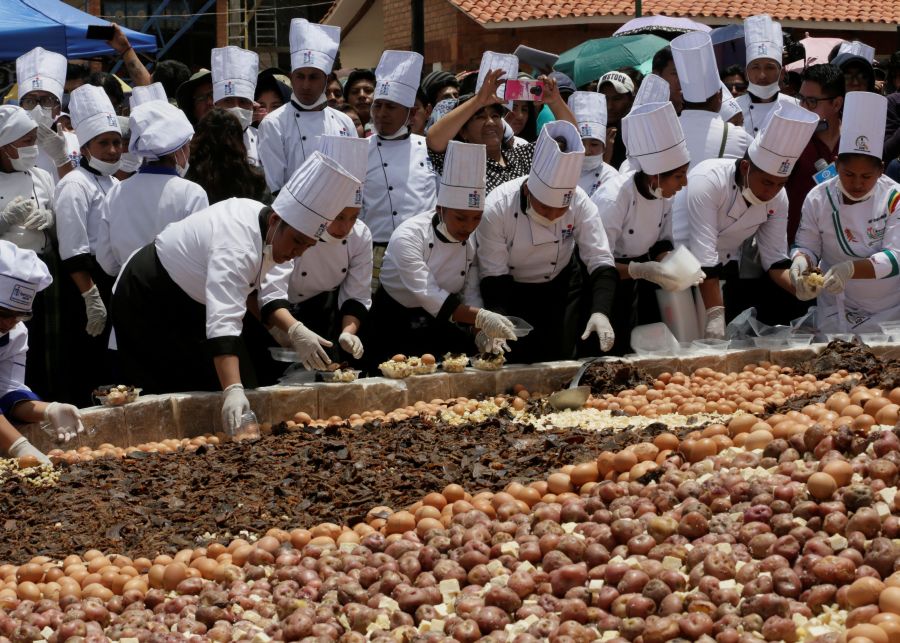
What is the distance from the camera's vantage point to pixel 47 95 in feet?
27.0

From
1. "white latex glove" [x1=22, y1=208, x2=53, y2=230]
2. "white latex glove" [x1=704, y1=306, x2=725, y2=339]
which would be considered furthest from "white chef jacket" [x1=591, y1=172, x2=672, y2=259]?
"white latex glove" [x1=22, y1=208, x2=53, y2=230]

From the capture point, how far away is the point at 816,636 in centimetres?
295

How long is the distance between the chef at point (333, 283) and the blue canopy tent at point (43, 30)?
5.93m

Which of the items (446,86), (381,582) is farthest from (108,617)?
(446,86)

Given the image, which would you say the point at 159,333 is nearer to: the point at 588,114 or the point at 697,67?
the point at 588,114

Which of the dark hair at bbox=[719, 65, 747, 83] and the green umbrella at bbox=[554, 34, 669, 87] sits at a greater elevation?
the green umbrella at bbox=[554, 34, 669, 87]

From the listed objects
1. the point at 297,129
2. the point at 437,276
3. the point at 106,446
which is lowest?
the point at 106,446

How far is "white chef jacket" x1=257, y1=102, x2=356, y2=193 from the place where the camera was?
7.52 metres

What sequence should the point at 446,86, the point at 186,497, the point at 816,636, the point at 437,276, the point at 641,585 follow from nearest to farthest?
the point at 816,636 < the point at 641,585 < the point at 186,497 < the point at 437,276 < the point at 446,86

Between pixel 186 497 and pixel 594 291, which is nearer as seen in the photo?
pixel 186 497

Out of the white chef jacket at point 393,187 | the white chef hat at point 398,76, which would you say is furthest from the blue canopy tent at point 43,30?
the white chef jacket at point 393,187

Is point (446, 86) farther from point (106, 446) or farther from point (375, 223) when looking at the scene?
point (106, 446)

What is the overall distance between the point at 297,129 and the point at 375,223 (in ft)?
2.54

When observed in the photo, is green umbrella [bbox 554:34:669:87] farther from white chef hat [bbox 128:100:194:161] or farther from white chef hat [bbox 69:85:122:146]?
white chef hat [bbox 128:100:194:161]
